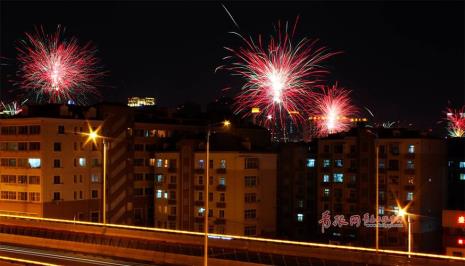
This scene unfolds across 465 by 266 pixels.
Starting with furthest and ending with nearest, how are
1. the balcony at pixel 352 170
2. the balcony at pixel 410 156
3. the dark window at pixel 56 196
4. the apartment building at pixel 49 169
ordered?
1. the balcony at pixel 352 170
2. the dark window at pixel 56 196
3. the balcony at pixel 410 156
4. the apartment building at pixel 49 169

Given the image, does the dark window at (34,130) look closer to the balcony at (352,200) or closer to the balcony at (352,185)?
the balcony at (352,185)

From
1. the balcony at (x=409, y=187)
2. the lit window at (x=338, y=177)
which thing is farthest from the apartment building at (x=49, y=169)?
the balcony at (x=409, y=187)

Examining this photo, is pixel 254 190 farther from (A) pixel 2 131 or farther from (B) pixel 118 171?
(A) pixel 2 131

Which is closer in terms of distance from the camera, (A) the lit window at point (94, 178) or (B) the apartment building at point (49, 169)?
(B) the apartment building at point (49, 169)

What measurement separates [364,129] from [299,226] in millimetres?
13076

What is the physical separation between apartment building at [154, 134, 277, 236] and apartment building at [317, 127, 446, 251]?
706 cm

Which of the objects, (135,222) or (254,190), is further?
(135,222)

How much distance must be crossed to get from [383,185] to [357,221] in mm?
3946

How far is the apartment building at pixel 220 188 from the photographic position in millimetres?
49812

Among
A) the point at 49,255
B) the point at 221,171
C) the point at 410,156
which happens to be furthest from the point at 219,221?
the point at 49,255

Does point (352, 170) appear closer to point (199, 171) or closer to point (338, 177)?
Result: point (338, 177)

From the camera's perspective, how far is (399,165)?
51.9 meters

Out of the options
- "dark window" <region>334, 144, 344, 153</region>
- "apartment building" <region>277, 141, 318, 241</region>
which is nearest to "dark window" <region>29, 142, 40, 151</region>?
"apartment building" <region>277, 141, 318, 241</region>

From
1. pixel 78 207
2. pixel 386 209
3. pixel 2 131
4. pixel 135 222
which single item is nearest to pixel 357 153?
pixel 386 209
